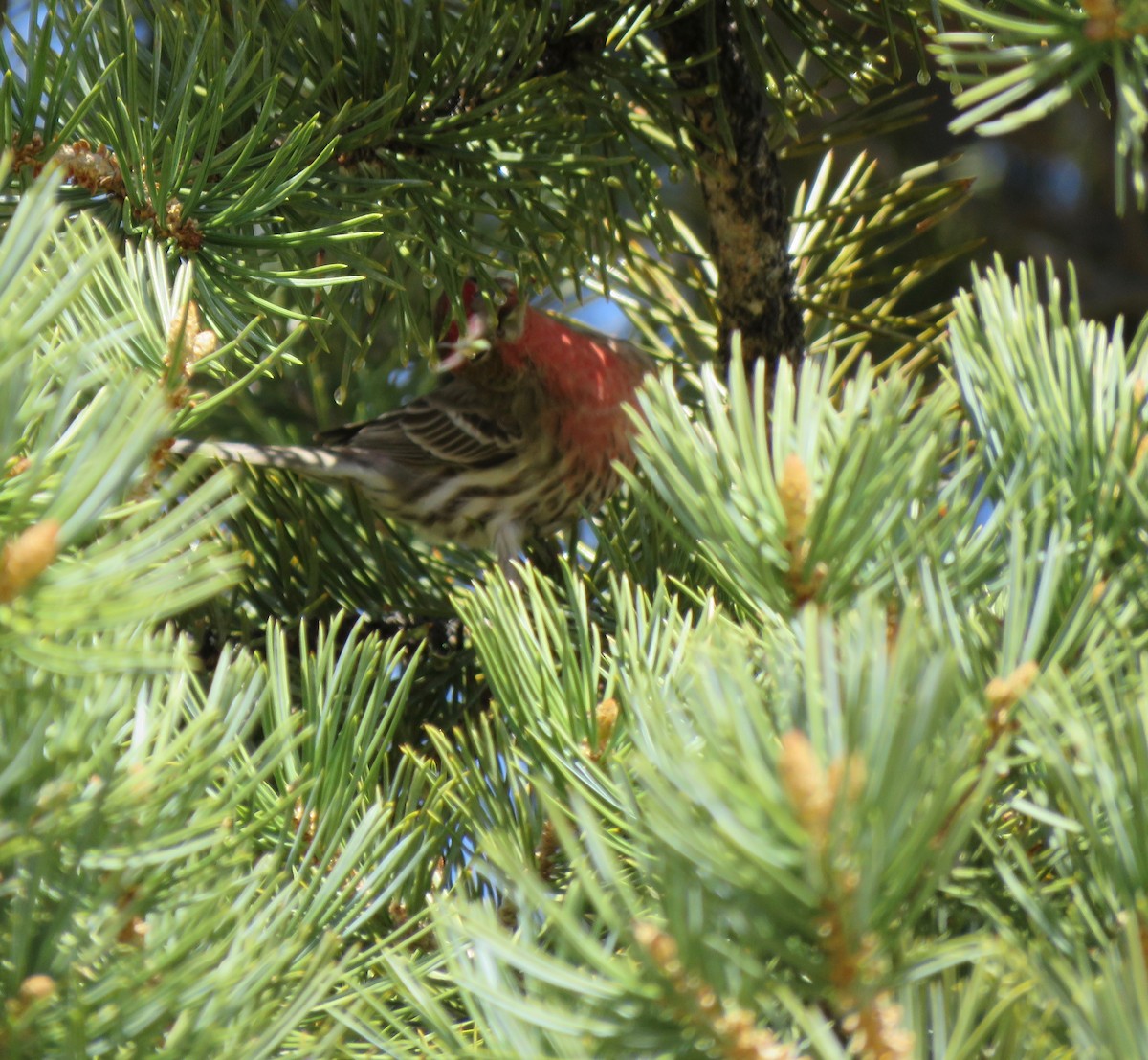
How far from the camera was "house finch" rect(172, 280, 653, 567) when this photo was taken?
7.63 ft

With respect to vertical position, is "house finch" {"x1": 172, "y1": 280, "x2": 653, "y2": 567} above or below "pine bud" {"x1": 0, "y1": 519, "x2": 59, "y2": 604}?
above

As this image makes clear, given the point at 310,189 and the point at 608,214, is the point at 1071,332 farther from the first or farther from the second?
the point at 608,214

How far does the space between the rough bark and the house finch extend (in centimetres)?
74

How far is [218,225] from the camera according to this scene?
0.94 metres

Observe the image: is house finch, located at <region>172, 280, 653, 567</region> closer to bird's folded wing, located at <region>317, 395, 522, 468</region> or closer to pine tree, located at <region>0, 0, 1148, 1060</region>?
bird's folded wing, located at <region>317, 395, 522, 468</region>

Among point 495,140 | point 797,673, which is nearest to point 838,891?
point 797,673

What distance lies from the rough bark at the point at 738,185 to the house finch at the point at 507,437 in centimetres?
74

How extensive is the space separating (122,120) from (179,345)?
296mm

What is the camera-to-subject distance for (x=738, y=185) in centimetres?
142

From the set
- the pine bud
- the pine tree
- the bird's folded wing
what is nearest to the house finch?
the bird's folded wing

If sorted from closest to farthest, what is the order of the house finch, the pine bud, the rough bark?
1. the pine bud
2. the rough bark
3. the house finch

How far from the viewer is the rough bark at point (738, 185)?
52.2 inches

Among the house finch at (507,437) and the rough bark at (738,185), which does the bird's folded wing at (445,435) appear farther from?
the rough bark at (738,185)

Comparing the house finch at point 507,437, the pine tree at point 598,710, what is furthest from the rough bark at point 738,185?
the house finch at point 507,437
